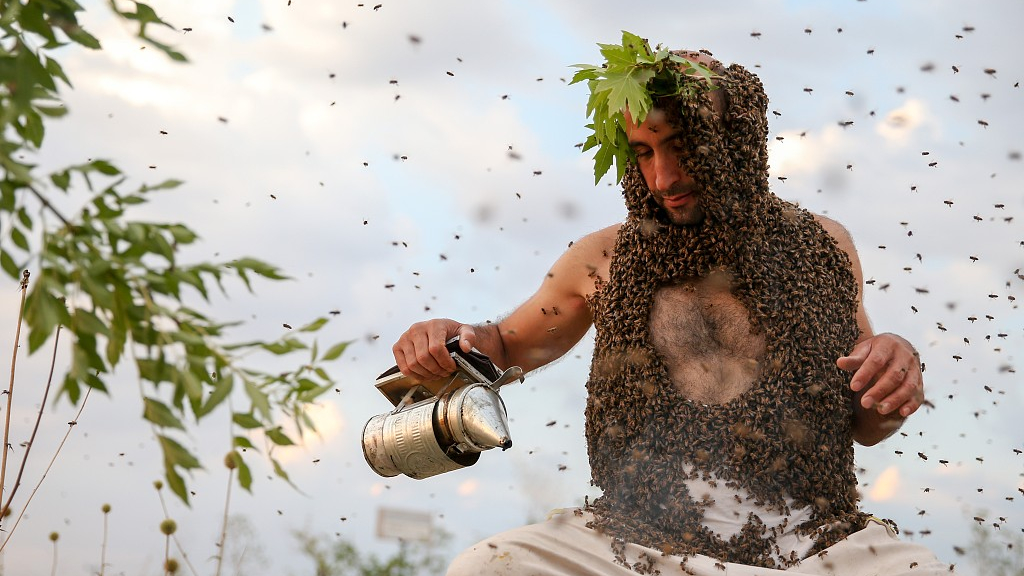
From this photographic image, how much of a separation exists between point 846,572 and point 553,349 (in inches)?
77.1

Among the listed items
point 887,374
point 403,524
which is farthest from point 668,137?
point 403,524

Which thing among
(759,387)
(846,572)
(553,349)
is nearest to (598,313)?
(553,349)

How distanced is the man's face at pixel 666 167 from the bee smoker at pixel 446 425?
104 cm

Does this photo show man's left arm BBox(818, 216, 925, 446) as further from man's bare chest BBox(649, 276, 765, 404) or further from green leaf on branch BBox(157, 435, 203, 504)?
green leaf on branch BBox(157, 435, 203, 504)

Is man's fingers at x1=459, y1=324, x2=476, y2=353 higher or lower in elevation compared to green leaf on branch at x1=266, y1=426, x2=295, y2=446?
higher

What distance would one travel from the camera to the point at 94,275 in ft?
6.16

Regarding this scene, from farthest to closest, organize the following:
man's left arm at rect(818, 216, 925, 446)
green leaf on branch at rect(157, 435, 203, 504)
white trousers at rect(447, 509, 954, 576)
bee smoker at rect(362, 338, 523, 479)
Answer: bee smoker at rect(362, 338, 523, 479) → man's left arm at rect(818, 216, 925, 446) → white trousers at rect(447, 509, 954, 576) → green leaf on branch at rect(157, 435, 203, 504)

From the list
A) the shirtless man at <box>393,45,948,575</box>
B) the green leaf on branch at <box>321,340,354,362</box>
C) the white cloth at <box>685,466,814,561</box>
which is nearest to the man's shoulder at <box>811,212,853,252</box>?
the shirtless man at <box>393,45,948,575</box>

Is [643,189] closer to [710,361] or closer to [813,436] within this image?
[710,361]

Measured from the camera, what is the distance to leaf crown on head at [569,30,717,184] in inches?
186

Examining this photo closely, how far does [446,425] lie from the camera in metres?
4.48

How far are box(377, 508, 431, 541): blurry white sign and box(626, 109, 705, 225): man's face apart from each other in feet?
5.80

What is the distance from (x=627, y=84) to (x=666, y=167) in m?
0.41

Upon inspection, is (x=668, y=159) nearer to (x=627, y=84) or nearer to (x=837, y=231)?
(x=627, y=84)
